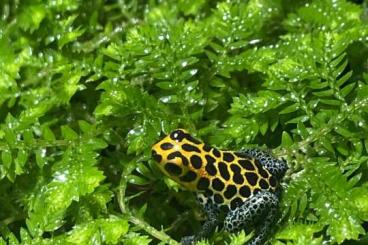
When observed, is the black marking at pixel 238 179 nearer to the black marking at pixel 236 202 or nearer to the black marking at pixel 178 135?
the black marking at pixel 236 202

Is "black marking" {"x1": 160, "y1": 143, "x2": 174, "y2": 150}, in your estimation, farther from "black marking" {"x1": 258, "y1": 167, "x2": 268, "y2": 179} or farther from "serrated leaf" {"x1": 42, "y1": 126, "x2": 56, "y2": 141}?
Answer: "serrated leaf" {"x1": 42, "y1": 126, "x2": 56, "y2": 141}

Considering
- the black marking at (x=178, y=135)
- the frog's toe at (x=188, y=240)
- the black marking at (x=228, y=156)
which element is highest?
the black marking at (x=178, y=135)

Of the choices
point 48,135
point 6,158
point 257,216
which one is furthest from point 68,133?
point 257,216

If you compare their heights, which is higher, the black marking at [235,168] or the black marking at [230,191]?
the black marking at [235,168]

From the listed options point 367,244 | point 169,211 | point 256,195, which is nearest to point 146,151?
point 169,211

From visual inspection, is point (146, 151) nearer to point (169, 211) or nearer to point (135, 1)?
point (169, 211)

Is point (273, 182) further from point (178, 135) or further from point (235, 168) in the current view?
point (178, 135)

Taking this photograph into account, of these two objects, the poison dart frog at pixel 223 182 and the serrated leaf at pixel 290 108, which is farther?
the serrated leaf at pixel 290 108

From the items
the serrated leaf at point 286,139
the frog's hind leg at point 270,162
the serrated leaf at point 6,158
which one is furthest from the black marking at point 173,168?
the serrated leaf at point 6,158

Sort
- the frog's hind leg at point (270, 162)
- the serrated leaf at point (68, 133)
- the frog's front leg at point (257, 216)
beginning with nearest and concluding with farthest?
the frog's front leg at point (257, 216) → the frog's hind leg at point (270, 162) → the serrated leaf at point (68, 133)
